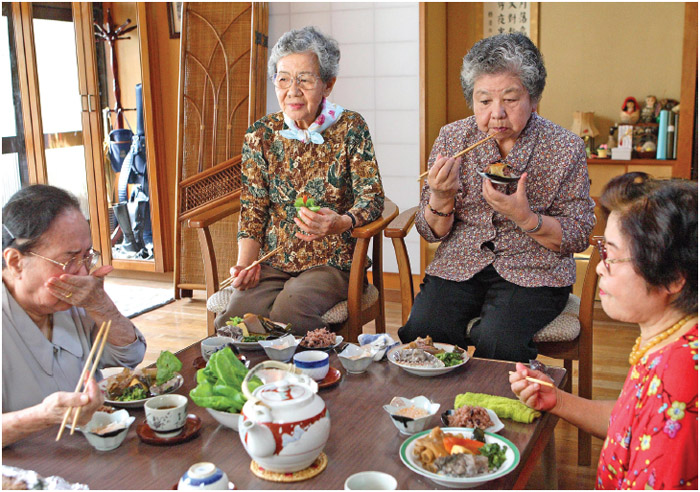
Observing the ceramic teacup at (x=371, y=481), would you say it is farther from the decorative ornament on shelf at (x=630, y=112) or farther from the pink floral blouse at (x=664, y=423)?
the decorative ornament on shelf at (x=630, y=112)

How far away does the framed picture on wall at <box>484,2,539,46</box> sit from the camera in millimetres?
4695

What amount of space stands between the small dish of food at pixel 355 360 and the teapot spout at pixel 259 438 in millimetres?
589

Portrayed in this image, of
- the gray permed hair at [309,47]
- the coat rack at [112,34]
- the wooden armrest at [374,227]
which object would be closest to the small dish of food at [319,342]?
the wooden armrest at [374,227]

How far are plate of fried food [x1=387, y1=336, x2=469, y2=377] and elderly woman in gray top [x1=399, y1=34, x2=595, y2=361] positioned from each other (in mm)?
331

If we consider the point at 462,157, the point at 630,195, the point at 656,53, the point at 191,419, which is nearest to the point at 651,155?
the point at 656,53

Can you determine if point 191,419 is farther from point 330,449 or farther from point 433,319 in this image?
point 433,319

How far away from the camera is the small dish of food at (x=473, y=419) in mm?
1503

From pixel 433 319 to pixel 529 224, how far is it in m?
0.44

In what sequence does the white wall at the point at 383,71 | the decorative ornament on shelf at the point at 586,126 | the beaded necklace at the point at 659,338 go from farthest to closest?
the decorative ornament on shelf at the point at 586,126, the white wall at the point at 383,71, the beaded necklace at the point at 659,338

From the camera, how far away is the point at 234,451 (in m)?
1.45

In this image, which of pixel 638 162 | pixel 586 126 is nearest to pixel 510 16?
pixel 586 126

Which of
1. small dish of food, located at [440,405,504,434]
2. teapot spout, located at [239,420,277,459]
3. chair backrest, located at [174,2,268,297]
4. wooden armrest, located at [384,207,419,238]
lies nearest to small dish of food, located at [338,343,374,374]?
small dish of food, located at [440,405,504,434]

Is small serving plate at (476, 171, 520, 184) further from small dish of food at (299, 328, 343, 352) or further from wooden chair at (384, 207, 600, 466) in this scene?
small dish of food at (299, 328, 343, 352)

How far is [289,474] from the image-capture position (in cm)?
134
